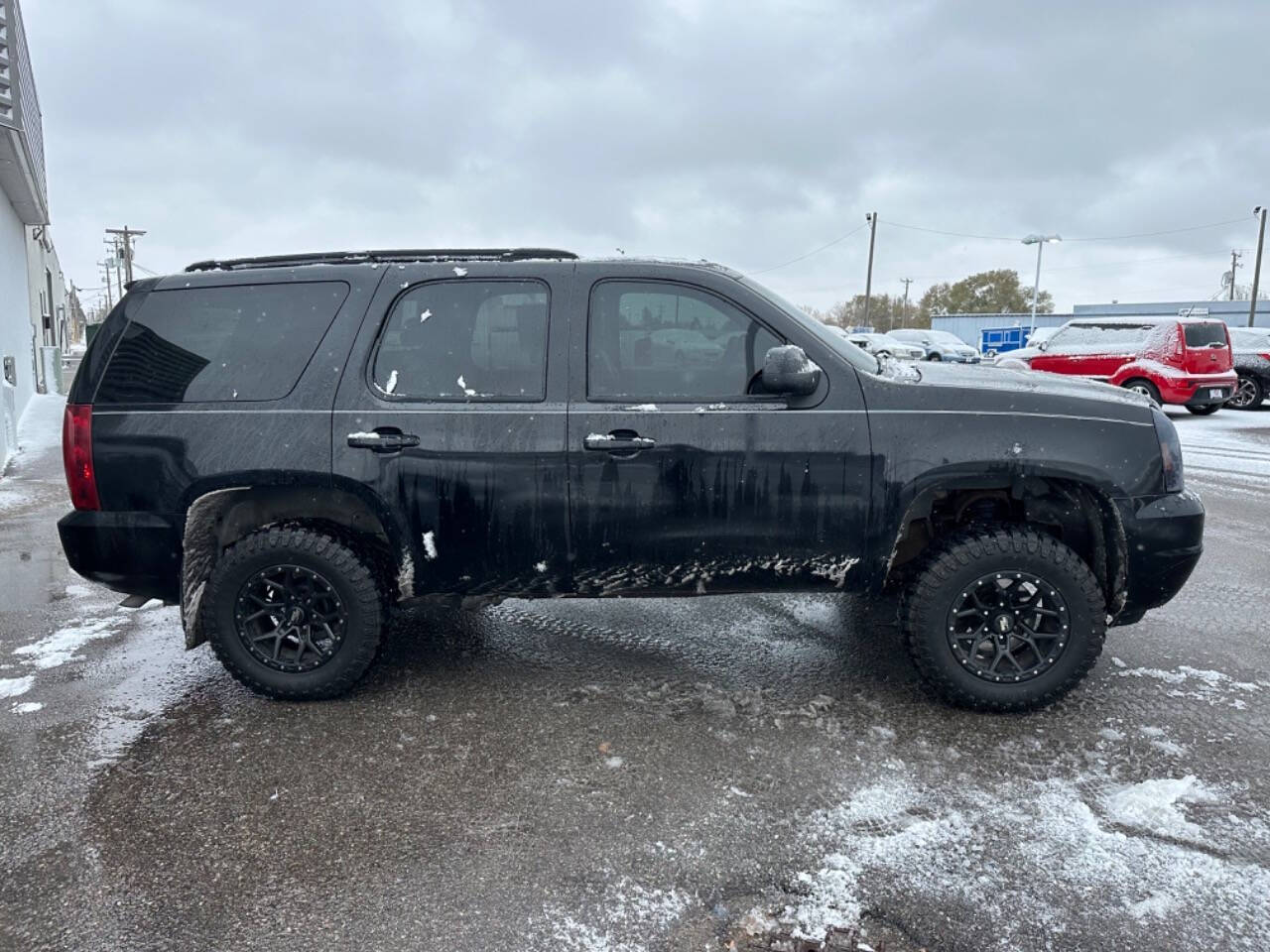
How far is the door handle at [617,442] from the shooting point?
350 cm

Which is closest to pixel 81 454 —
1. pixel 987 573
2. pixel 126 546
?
pixel 126 546

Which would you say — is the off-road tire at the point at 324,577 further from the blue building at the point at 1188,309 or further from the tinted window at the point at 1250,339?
the blue building at the point at 1188,309

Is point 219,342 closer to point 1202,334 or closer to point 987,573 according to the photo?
point 987,573

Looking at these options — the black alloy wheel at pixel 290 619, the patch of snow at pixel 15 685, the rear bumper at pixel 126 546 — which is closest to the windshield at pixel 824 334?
the black alloy wheel at pixel 290 619

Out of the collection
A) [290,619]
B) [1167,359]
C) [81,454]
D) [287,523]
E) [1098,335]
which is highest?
[1098,335]

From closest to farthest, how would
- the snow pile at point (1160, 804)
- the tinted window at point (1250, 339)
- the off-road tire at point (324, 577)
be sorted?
the snow pile at point (1160, 804), the off-road tire at point (324, 577), the tinted window at point (1250, 339)

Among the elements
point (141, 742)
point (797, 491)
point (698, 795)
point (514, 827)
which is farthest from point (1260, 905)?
point (141, 742)

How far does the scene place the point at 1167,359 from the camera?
48.8 ft

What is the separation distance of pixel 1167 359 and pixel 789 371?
1438 cm

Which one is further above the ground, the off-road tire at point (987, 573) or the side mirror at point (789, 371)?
the side mirror at point (789, 371)

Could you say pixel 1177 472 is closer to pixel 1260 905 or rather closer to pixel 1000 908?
pixel 1260 905

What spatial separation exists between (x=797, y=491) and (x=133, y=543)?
276 centimetres

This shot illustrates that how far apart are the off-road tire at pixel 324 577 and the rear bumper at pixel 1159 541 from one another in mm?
3115

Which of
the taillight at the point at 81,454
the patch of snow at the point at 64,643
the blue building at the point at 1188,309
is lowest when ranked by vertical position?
the patch of snow at the point at 64,643
